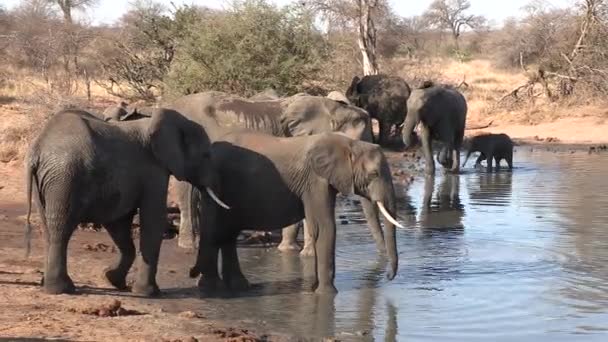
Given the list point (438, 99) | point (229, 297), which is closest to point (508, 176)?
point (438, 99)

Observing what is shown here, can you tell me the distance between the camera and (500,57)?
5150 cm

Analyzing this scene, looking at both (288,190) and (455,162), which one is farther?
(455,162)

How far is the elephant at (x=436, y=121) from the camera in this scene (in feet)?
63.3

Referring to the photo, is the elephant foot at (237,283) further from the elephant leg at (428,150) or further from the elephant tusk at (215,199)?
the elephant leg at (428,150)

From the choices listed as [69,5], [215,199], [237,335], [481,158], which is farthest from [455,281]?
[69,5]

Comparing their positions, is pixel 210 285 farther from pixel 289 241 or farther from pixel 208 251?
pixel 289 241

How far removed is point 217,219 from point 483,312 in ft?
8.05

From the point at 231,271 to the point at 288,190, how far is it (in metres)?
0.90

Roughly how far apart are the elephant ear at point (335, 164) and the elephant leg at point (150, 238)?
1394 mm

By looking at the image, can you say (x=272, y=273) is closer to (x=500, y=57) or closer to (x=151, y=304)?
(x=151, y=304)

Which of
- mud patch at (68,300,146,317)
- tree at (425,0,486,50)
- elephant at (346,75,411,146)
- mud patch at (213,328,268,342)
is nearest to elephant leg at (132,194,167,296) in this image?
mud patch at (68,300,146,317)

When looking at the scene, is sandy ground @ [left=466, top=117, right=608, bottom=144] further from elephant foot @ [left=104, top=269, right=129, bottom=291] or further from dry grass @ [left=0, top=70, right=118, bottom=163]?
elephant foot @ [left=104, top=269, right=129, bottom=291]

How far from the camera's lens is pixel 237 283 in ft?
29.9

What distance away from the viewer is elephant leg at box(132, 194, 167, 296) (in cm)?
841
